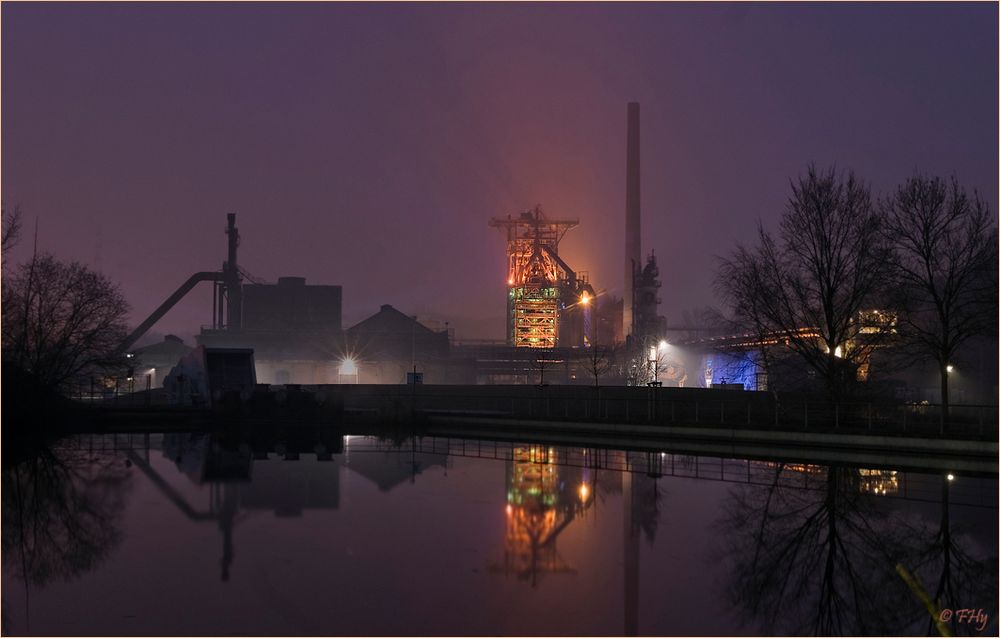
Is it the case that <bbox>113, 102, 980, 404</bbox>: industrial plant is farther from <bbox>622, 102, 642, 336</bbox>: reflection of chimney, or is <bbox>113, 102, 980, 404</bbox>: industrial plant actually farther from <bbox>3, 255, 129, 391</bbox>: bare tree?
<bbox>3, 255, 129, 391</bbox>: bare tree

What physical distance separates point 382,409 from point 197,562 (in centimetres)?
3295

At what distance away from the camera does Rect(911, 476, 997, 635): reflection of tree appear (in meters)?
12.4

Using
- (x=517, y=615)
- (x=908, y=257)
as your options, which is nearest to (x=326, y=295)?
(x=908, y=257)

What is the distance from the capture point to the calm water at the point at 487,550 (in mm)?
11461

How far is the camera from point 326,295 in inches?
5300

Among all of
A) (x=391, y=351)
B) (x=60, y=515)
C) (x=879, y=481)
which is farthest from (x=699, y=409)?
(x=391, y=351)

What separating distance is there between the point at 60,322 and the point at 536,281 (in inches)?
2975

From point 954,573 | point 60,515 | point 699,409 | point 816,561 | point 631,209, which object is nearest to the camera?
point 954,573

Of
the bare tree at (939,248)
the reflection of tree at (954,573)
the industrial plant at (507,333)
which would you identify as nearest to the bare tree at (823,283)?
the bare tree at (939,248)

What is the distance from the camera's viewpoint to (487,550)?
15203 millimetres

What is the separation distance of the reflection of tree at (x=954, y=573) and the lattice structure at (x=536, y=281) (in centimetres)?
10008

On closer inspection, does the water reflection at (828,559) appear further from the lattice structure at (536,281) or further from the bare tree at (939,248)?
the lattice structure at (536,281)

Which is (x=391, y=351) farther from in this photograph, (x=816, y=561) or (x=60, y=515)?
(x=816, y=561)

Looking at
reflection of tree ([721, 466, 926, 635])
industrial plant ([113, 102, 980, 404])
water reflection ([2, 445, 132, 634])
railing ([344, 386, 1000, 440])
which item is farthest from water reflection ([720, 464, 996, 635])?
industrial plant ([113, 102, 980, 404])
